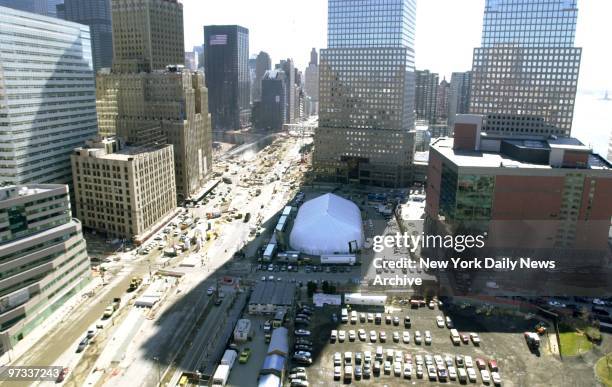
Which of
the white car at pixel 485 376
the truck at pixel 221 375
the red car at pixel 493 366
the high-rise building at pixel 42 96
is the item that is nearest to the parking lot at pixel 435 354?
the red car at pixel 493 366

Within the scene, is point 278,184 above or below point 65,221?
below

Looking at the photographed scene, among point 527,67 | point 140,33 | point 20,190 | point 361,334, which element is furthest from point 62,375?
point 527,67

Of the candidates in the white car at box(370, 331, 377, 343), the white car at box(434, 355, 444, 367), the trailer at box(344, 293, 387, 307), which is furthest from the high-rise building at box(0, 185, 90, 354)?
the white car at box(434, 355, 444, 367)

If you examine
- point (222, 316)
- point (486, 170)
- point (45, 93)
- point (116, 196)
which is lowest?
point (222, 316)

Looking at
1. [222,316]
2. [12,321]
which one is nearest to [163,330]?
[222,316]

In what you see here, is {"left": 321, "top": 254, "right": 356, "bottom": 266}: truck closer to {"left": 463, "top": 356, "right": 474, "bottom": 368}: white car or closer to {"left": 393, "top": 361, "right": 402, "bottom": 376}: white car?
{"left": 393, "top": 361, "right": 402, "bottom": 376}: white car

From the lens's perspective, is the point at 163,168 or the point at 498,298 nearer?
the point at 498,298

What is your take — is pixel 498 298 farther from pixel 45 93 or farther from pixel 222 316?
pixel 45 93
